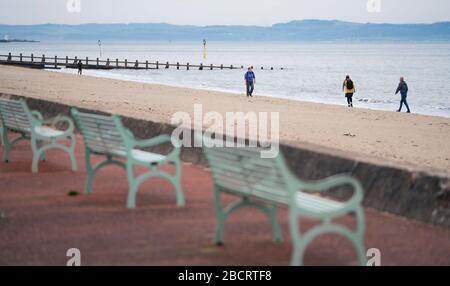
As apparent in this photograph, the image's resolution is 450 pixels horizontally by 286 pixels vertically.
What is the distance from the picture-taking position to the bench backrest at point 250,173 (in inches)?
180

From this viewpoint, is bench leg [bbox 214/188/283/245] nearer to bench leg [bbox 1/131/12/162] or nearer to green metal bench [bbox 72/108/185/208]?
green metal bench [bbox 72/108/185/208]

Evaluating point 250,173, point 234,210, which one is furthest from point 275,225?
point 250,173

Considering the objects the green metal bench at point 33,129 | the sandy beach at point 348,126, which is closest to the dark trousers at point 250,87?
the sandy beach at point 348,126

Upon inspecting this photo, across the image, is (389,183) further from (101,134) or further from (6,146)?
(6,146)

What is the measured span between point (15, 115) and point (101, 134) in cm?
233

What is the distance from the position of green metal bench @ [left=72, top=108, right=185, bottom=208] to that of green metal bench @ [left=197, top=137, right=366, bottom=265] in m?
1.21

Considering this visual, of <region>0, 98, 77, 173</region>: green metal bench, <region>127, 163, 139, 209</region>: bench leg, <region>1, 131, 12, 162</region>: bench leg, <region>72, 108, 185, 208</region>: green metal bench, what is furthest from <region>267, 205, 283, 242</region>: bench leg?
<region>1, 131, 12, 162</region>: bench leg

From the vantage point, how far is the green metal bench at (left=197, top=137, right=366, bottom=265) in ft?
14.2

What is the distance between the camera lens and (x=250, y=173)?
495 centimetres

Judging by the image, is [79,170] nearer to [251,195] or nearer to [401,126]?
[251,195]

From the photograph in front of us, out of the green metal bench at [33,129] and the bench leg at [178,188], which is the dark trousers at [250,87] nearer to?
the green metal bench at [33,129]

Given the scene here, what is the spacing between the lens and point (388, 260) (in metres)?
5.10
